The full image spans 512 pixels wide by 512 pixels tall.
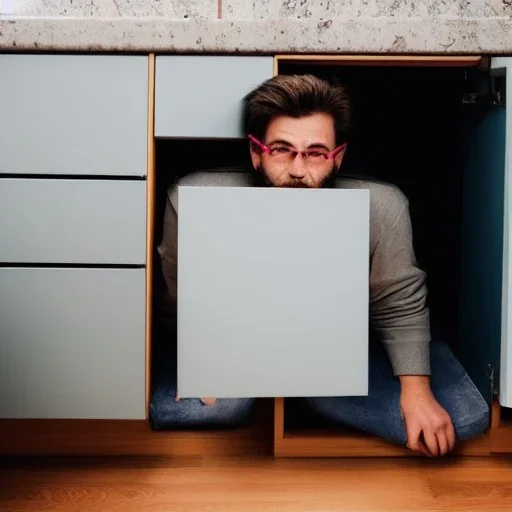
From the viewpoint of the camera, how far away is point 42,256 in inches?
43.6

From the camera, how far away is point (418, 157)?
1.68 m

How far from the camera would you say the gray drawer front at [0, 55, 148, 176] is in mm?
1095

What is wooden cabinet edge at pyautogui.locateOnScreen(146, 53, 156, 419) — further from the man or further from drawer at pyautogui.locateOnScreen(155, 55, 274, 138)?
the man

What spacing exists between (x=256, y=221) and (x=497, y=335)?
20.2 inches

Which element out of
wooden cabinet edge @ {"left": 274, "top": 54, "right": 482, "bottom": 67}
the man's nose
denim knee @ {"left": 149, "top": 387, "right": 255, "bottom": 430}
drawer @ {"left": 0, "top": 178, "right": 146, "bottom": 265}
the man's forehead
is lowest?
denim knee @ {"left": 149, "top": 387, "right": 255, "bottom": 430}

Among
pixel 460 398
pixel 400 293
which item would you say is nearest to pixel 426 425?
pixel 460 398

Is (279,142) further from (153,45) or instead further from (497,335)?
(497,335)

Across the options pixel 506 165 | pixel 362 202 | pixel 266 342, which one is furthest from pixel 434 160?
pixel 266 342

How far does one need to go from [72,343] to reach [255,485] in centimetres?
42

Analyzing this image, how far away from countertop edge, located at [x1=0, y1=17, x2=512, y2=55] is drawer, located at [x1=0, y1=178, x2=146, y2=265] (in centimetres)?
25

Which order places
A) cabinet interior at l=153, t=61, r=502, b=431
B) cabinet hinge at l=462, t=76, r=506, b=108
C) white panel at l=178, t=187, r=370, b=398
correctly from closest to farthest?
1. white panel at l=178, t=187, r=370, b=398
2. cabinet hinge at l=462, t=76, r=506, b=108
3. cabinet interior at l=153, t=61, r=502, b=431

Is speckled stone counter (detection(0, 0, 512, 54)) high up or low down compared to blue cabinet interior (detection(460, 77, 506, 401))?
up

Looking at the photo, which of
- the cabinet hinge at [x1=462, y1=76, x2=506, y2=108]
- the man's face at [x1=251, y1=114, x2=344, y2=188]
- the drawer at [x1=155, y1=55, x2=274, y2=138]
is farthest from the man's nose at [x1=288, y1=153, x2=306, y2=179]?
the cabinet hinge at [x1=462, y1=76, x2=506, y2=108]

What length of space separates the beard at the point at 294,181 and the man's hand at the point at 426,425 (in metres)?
0.44
